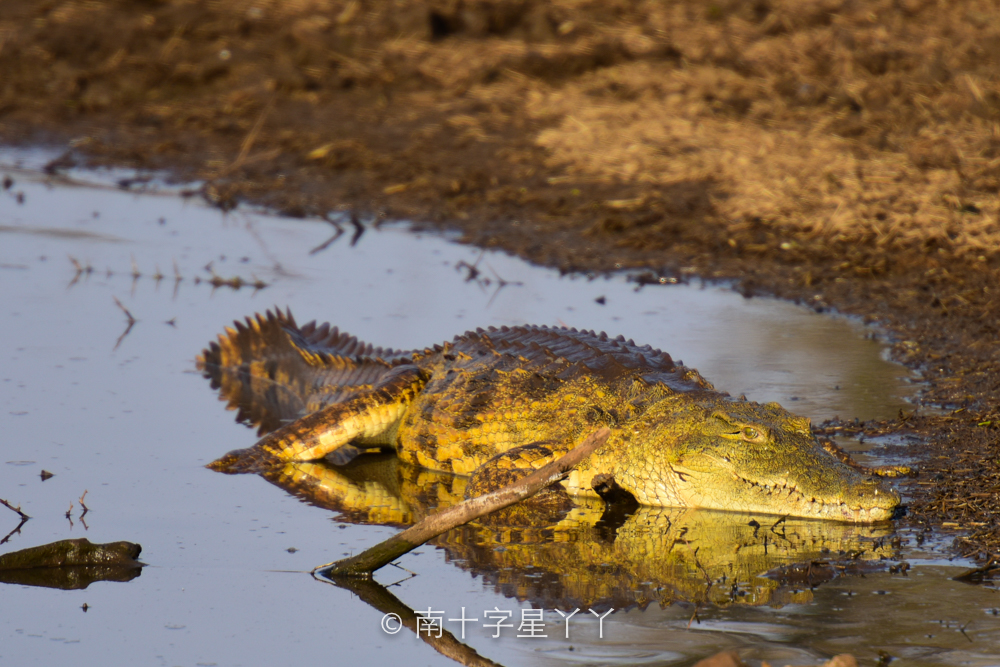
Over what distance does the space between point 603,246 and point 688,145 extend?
2021 mm

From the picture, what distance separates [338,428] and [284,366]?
3.76 ft

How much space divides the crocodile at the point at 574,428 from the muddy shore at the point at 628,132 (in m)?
0.49

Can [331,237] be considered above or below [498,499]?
below

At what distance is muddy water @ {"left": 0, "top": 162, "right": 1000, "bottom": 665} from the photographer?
348 centimetres

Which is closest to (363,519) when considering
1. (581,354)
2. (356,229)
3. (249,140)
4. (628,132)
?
(581,354)

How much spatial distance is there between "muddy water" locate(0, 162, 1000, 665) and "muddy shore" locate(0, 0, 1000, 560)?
49 cm

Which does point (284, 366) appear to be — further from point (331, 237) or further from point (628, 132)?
point (628, 132)

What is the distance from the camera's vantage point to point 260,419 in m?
5.94

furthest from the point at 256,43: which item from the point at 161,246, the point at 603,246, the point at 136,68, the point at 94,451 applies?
the point at 94,451

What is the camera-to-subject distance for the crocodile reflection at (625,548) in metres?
3.82

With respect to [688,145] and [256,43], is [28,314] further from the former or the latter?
[256,43]

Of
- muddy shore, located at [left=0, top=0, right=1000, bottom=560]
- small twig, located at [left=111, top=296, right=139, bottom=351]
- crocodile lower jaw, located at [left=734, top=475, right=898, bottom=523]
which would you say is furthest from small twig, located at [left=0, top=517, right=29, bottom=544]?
muddy shore, located at [left=0, top=0, right=1000, bottom=560]

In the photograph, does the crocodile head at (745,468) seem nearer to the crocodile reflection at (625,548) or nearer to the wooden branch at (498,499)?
the crocodile reflection at (625,548)

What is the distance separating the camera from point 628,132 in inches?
418
